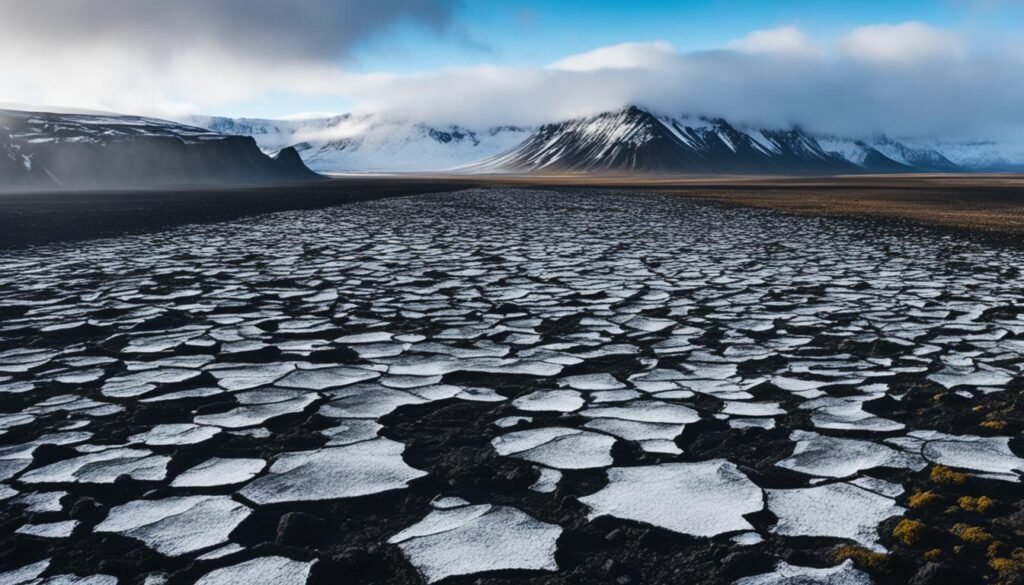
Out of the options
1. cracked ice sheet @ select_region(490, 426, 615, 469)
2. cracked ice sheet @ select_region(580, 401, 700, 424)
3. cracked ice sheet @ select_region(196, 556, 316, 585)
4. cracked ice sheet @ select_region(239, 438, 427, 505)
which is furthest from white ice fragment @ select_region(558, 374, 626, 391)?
cracked ice sheet @ select_region(196, 556, 316, 585)

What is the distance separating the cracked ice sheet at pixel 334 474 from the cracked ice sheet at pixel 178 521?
0.41 ft

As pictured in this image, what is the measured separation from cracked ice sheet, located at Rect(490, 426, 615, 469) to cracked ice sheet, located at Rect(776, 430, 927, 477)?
705 mm

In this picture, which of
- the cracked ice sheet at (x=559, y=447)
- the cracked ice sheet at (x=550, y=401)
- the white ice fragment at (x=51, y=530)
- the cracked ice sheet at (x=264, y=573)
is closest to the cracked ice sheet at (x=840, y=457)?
the cracked ice sheet at (x=559, y=447)

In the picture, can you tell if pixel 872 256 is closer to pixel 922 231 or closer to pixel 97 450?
pixel 922 231

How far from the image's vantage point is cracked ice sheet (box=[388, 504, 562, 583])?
216 centimetres

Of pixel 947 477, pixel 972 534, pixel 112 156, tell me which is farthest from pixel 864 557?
pixel 112 156

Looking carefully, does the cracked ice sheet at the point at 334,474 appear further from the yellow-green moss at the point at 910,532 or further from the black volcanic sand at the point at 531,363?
the yellow-green moss at the point at 910,532

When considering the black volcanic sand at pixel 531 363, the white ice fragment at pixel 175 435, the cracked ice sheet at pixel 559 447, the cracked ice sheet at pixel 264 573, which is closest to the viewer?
the cracked ice sheet at pixel 264 573

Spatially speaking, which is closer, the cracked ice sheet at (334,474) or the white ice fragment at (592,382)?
the cracked ice sheet at (334,474)

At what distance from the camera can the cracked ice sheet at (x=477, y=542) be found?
2.16m

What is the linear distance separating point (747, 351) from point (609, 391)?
4.44 ft

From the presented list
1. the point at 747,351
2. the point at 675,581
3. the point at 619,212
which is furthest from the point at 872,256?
the point at 619,212

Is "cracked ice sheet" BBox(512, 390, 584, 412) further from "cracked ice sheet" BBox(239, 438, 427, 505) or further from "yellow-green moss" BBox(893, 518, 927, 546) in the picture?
"yellow-green moss" BBox(893, 518, 927, 546)

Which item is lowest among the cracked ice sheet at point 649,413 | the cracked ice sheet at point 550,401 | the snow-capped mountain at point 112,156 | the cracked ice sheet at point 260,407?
the cracked ice sheet at point 260,407
